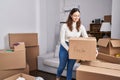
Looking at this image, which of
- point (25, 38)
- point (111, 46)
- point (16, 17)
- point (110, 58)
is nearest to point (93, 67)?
point (110, 58)

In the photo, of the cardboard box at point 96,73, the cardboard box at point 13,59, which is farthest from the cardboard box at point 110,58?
the cardboard box at point 13,59

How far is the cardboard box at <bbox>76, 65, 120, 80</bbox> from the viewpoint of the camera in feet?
4.76

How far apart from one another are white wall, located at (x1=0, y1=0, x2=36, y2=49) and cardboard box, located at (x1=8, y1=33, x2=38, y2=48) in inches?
5.5

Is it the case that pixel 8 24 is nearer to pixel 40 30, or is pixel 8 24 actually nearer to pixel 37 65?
pixel 40 30

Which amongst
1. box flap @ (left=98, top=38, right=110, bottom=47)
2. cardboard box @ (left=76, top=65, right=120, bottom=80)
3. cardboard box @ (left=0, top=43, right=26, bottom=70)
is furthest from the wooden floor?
cardboard box @ (left=76, top=65, right=120, bottom=80)

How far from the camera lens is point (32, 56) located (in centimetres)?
356

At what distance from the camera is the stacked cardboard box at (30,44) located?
Result: 3225 mm

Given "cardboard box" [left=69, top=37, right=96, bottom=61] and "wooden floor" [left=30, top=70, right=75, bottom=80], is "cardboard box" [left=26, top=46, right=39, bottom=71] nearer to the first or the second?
"wooden floor" [left=30, top=70, right=75, bottom=80]

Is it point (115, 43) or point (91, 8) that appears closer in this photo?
point (115, 43)

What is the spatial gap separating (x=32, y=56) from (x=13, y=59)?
2.91 feet

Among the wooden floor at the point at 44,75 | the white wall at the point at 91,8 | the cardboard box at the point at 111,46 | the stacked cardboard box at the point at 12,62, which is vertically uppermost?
the white wall at the point at 91,8

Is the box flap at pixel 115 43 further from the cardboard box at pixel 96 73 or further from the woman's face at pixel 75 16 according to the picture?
the cardboard box at pixel 96 73

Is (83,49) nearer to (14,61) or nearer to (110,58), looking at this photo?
(110,58)

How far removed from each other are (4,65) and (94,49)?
1.73 m
